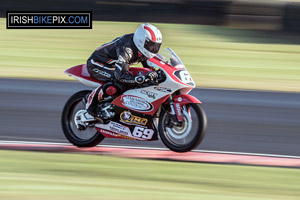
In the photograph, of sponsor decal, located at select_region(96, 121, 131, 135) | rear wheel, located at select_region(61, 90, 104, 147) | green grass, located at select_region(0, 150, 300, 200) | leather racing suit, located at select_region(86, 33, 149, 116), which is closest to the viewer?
green grass, located at select_region(0, 150, 300, 200)

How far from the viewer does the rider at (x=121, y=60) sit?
25.9 feet

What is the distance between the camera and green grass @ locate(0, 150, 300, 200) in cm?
588

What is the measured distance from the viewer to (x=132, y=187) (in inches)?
245

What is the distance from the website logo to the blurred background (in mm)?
227

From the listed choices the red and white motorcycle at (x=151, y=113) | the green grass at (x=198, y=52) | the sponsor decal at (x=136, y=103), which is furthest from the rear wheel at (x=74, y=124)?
the green grass at (x=198, y=52)

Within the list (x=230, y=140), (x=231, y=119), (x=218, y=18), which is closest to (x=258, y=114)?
(x=231, y=119)

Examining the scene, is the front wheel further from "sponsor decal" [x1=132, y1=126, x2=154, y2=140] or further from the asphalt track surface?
the asphalt track surface

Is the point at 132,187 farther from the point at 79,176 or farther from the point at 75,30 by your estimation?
the point at 75,30

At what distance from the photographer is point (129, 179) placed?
661 cm

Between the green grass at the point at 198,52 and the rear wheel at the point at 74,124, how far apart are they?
18.6 ft

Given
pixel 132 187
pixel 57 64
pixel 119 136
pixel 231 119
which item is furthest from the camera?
pixel 57 64

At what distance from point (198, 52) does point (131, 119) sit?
10262 millimetres

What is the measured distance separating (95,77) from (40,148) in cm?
120

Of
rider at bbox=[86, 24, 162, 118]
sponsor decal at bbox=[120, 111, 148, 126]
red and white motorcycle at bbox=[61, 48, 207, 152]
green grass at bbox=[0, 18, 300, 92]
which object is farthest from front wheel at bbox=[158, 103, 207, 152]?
green grass at bbox=[0, 18, 300, 92]
